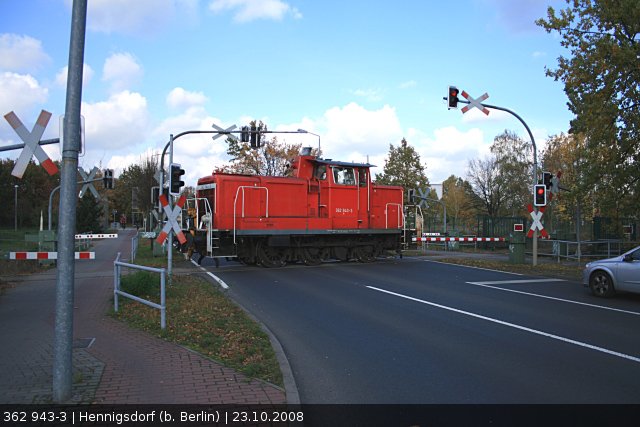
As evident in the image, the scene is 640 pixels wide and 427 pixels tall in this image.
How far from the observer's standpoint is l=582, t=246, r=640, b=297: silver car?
11.5 metres

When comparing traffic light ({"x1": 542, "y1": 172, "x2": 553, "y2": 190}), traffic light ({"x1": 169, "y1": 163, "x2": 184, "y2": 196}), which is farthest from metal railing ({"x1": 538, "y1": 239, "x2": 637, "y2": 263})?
traffic light ({"x1": 169, "y1": 163, "x2": 184, "y2": 196})

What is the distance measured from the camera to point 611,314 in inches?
390

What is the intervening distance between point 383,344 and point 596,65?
528 inches

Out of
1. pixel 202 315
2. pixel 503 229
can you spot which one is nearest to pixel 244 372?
pixel 202 315

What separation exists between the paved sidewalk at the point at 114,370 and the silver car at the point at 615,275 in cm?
1015

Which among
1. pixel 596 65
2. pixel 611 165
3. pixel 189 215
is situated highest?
pixel 596 65

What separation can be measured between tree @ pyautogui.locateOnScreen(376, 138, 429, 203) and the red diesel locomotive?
26.7 metres

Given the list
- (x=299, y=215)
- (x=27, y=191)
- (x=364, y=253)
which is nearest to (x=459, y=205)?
(x=364, y=253)

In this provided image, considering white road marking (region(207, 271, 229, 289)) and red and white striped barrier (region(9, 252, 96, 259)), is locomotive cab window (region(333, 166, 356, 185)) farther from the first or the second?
red and white striped barrier (region(9, 252, 96, 259))

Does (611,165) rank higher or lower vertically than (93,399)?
higher

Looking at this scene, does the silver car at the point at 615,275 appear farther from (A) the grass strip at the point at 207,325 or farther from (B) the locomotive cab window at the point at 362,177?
(B) the locomotive cab window at the point at 362,177

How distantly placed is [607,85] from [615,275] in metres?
7.16

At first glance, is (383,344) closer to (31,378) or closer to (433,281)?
(31,378)

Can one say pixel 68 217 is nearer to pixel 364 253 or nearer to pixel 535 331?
pixel 535 331
